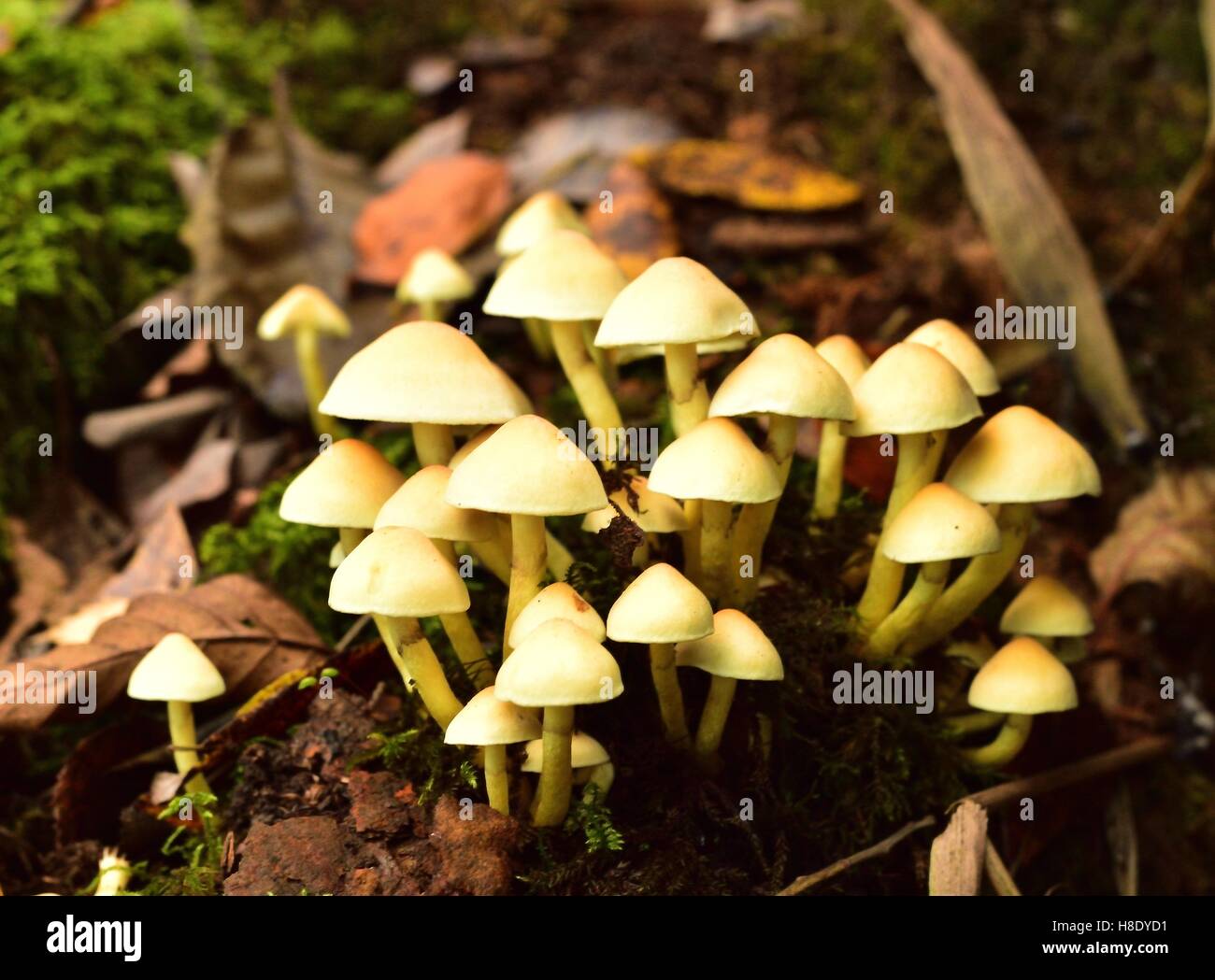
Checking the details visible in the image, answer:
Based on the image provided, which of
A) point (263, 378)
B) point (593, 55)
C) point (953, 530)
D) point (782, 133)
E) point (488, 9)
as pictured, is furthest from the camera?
point (488, 9)

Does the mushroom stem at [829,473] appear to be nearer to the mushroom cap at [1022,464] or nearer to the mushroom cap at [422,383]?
the mushroom cap at [1022,464]

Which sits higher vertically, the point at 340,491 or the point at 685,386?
the point at 685,386

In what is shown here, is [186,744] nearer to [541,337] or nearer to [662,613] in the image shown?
[662,613]

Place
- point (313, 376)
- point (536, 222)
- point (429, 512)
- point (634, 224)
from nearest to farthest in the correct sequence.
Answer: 1. point (429, 512)
2. point (536, 222)
3. point (313, 376)
4. point (634, 224)

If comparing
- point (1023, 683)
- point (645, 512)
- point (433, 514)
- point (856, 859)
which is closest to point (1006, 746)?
point (1023, 683)

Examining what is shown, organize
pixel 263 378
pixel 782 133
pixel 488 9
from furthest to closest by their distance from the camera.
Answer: pixel 488 9 < pixel 782 133 < pixel 263 378

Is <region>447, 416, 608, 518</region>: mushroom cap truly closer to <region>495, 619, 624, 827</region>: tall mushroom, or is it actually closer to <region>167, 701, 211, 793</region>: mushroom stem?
<region>495, 619, 624, 827</region>: tall mushroom

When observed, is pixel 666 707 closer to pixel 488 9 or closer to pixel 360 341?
pixel 360 341

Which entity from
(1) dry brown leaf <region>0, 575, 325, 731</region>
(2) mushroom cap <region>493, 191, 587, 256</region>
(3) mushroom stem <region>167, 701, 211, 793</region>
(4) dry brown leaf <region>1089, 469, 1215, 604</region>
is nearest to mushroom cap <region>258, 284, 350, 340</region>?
(2) mushroom cap <region>493, 191, 587, 256</region>
